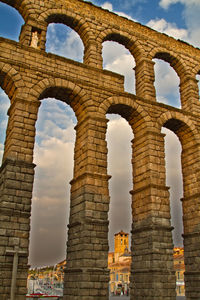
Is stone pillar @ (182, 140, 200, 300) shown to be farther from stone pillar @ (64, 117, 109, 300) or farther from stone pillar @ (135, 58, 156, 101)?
stone pillar @ (64, 117, 109, 300)

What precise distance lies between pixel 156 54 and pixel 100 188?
9.85 metres

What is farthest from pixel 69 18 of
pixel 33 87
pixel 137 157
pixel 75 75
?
pixel 137 157

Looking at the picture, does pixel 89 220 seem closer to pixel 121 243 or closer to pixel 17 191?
pixel 17 191

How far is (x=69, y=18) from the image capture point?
16.7 m

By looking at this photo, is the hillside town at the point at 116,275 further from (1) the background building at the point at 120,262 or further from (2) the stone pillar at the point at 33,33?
(2) the stone pillar at the point at 33,33

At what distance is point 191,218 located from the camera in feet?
53.5

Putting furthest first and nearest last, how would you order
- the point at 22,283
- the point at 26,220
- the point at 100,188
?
the point at 100,188 → the point at 26,220 → the point at 22,283

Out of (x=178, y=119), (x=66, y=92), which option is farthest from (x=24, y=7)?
(x=178, y=119)

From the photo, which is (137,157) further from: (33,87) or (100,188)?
(33,87)

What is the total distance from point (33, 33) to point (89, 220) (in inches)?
361

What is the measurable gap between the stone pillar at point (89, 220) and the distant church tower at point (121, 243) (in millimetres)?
72037

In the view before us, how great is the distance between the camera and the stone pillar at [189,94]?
60.3 ft

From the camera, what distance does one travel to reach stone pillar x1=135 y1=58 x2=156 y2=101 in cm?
1702

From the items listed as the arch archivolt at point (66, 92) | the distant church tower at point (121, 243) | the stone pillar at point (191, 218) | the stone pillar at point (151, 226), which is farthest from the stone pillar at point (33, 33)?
the distant church tower at point (121, 243)
